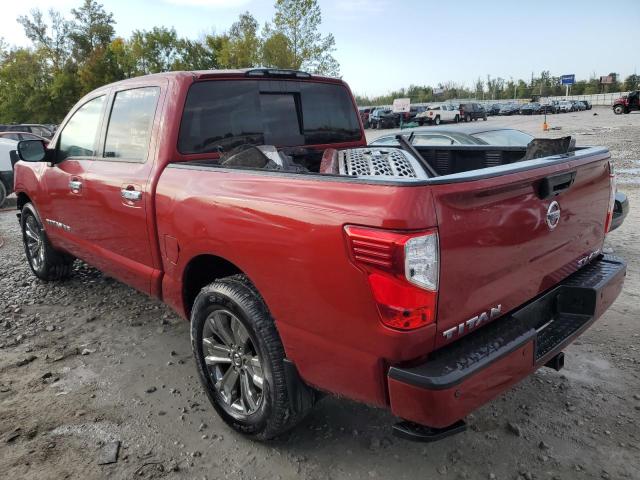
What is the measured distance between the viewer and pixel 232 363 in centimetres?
275

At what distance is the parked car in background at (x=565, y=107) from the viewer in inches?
2282

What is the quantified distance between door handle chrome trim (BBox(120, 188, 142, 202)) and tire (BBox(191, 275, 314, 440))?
2.90 feet

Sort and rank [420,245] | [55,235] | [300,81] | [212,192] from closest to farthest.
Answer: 1. [420,245]
2. [212,192]
3. [300,81]
4. [55,235]

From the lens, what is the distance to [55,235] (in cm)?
469

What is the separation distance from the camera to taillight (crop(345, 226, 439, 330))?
181 centimetres

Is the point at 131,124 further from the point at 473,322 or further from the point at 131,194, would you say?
the point at 473,322

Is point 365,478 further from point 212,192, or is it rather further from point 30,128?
point 30,128

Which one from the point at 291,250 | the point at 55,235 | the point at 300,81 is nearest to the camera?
the point at 291,250

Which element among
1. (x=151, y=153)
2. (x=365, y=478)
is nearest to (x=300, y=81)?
(x=151, y=153)

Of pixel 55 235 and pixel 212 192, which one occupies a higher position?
pixel 212 192

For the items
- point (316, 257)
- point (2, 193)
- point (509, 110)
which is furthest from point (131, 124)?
point (509, 110)

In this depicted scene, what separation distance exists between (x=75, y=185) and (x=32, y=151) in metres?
0.70

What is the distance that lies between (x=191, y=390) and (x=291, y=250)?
64.5 inches

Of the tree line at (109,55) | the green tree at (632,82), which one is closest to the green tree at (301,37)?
the tree line at (109,55)
